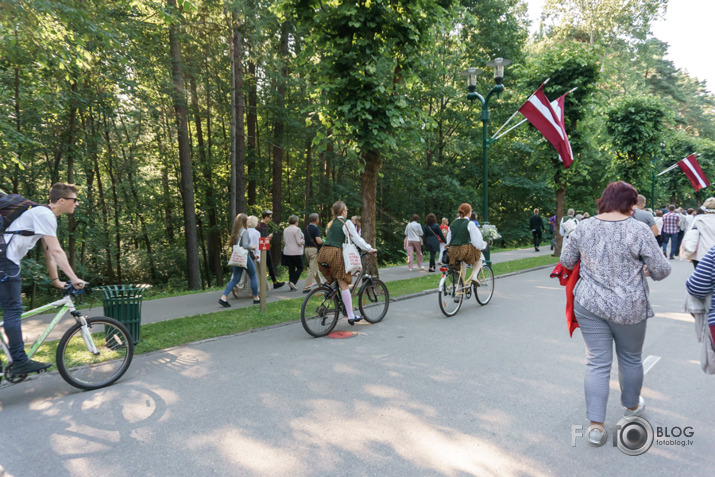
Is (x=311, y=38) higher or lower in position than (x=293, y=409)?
higher

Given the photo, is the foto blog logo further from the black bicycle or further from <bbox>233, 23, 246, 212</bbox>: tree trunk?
<bbox>233, 23, 246, 212</bbox>: tree trunk

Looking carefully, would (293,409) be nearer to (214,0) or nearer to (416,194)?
(214,0)

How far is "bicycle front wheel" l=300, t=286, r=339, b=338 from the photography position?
6.42 m

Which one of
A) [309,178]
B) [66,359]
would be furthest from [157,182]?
[66,359]

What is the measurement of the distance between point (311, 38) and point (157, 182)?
1590 cm

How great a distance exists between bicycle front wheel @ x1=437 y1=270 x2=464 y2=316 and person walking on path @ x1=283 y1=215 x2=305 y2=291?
15.1ft

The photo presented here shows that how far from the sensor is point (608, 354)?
331 centimetres

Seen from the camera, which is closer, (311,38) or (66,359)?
(66,359)

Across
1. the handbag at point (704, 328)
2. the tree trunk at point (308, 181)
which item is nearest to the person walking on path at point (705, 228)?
the handbag at point (704, 328)

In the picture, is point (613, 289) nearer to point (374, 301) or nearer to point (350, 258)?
point (350, 258)

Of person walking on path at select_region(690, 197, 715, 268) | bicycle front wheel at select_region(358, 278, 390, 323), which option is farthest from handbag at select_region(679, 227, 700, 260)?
bicycle front wheel at select_region(358, 278, 390, 323)

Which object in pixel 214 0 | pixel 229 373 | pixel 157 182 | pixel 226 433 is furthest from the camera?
pixel 157 182

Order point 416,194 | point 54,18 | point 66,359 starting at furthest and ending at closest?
point 416,194
point 54,18
point 66,359

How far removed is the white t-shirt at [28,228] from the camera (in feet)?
13.6
